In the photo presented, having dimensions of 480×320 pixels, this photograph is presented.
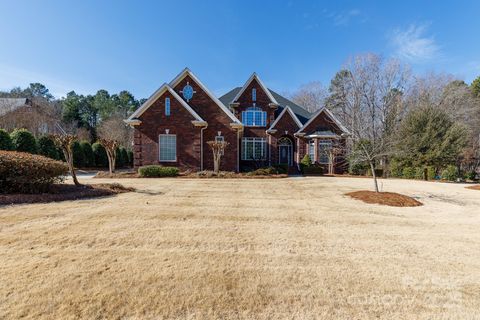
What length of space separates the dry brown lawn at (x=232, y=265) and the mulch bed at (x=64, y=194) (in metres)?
0.95

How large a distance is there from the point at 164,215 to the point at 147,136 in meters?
13.1

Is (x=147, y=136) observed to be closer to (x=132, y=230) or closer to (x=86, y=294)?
(x=132, y=230)

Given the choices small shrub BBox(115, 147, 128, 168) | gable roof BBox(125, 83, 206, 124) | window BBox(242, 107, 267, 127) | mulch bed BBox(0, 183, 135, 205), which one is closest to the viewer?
mulch bed BBox(0, 183, 135, 205)

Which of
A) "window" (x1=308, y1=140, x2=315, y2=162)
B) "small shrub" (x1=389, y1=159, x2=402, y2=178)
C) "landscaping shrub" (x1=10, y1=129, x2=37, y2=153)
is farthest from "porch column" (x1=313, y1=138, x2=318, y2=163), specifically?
"landscaping shrub" (x1=10, y1=129, x2=37, y2=153)

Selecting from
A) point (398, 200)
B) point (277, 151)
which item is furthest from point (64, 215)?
point (277, 151)

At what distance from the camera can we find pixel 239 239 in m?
4.39

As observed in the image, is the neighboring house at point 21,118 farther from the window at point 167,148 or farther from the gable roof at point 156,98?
the window at point 167,148

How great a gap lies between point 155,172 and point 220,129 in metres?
6.10

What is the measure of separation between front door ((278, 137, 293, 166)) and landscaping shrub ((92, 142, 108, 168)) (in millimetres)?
20862

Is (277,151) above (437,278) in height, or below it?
above

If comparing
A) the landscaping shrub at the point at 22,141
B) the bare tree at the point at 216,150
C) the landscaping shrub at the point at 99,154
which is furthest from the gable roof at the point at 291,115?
the landscaping shrub at the point at 22,141

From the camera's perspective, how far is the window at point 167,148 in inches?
694

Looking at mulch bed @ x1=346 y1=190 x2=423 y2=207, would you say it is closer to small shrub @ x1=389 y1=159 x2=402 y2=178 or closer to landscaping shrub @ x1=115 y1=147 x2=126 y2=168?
small shrub @ x1=389 y1=159 x2=402 y2=178

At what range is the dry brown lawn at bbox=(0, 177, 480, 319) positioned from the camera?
2.48 meters
